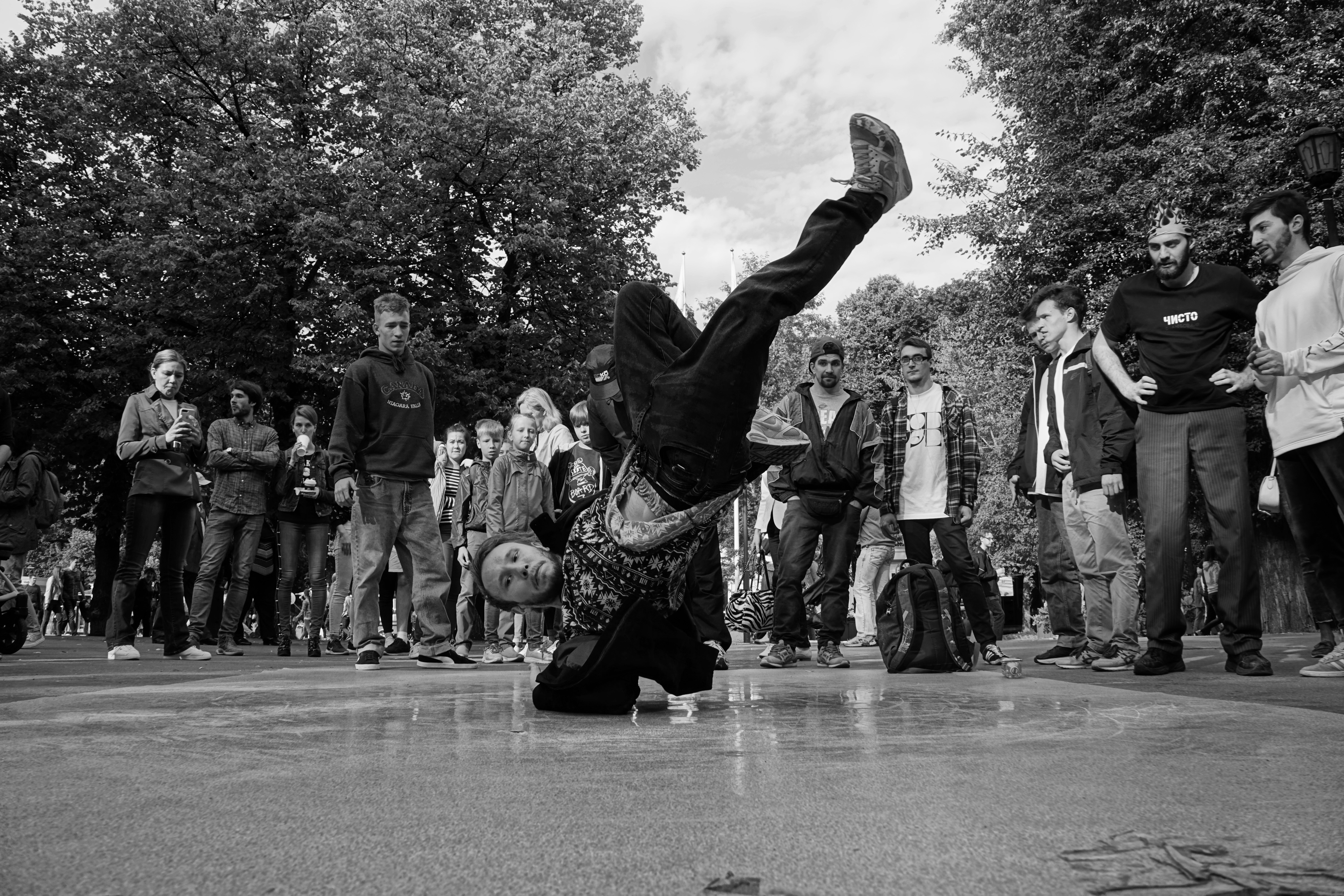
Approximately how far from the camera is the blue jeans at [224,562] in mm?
8883

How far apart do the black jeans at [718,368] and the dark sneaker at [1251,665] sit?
9.99 ft

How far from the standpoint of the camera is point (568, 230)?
24250 millimetres

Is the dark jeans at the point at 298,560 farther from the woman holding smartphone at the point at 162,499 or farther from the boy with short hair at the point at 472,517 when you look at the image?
the woman holding smartphone at the point at 162,499

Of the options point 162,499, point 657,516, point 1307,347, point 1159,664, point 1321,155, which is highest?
point 1321,155

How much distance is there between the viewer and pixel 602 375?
542 centimetres

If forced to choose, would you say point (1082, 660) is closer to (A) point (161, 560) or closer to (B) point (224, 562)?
(A) point (161, 560)

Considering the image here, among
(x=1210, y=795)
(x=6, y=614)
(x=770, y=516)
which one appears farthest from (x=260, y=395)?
(x=1210, y=795)

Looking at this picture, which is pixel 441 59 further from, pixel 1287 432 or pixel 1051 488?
pixel 1287 432

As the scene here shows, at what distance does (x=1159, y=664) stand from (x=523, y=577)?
3553mm

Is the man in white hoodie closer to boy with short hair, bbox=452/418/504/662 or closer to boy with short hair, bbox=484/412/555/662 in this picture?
boy with short hair, bbox=484/412/555/662

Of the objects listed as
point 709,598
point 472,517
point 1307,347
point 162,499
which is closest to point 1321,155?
point 1307,347

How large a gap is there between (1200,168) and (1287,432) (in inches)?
543

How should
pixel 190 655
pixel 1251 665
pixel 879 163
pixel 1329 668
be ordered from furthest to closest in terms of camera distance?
pixel 190 655 < pixel 1251 665 < pixel 1329 668 < pixel 879 163

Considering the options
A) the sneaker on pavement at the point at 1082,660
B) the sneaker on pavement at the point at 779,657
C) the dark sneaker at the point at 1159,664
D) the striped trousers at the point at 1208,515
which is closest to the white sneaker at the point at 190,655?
the sneaker on pavement at the point at 779,657
